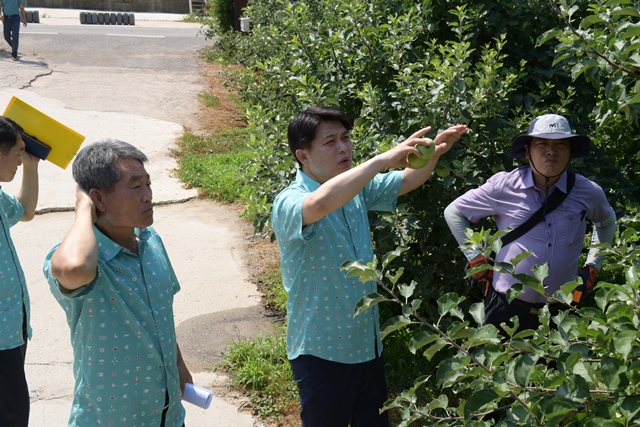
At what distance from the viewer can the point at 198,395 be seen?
3.00 metres

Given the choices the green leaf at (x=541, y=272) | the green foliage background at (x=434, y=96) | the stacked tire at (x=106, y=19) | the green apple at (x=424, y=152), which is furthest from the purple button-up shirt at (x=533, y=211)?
the stacked tire at (x=106, y=19)

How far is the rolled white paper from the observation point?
2.99 metres

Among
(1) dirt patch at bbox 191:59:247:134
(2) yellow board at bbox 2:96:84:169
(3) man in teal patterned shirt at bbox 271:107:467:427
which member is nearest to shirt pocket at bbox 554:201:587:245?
(3) man in teal patterned shirt at bbox 271:107:467:427

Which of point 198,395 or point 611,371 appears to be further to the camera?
point 198,395

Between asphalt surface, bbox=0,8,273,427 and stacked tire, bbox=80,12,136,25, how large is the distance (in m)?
13.7

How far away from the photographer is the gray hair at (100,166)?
277 cm

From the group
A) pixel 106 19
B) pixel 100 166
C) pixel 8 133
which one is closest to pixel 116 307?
pixel 100 166

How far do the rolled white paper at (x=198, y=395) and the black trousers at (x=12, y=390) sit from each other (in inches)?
35.5

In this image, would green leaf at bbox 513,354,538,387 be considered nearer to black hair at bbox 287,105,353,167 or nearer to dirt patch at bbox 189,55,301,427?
black hair at bbox 287,105,353,167

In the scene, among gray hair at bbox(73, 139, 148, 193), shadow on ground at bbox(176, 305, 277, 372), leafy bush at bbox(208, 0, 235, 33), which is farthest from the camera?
leafy bush at bbox(208, 0, 235, 33)

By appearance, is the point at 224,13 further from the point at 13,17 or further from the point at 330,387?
the point at 330,387

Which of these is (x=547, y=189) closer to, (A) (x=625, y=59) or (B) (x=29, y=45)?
(A) (x=625, y=59)

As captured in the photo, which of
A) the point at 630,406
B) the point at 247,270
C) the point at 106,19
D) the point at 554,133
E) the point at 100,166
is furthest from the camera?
the point at 106,19

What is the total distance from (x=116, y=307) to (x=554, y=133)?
203 centimetres
